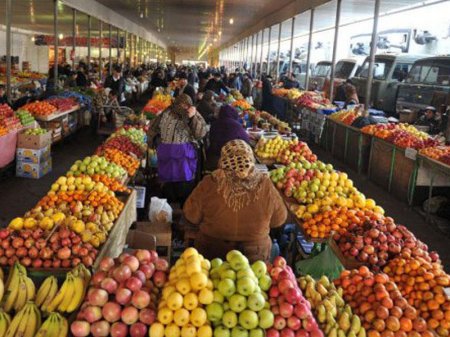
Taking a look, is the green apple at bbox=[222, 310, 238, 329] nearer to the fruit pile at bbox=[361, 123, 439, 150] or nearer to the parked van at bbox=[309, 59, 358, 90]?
the fruit pile at bbox=[361, 123, 439, 150]

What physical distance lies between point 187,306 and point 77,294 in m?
0.76

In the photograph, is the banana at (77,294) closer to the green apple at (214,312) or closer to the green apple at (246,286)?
the green apple at (214,312)

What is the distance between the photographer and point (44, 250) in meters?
3.77

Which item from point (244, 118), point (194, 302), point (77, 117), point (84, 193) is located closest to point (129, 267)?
point (194, 302)


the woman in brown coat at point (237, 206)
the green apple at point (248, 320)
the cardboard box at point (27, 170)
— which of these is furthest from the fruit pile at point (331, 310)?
the cardboard box at point (27, 170)

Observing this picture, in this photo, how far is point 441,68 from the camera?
17.5 meters

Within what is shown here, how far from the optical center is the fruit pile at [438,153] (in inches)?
309

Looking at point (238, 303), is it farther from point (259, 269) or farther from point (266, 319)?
point (259, 269)

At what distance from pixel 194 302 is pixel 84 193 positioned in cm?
288

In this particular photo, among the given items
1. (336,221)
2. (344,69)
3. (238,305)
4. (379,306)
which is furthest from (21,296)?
(344,69)

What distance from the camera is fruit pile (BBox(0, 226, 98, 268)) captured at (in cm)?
375

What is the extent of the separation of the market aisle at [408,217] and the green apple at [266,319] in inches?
170

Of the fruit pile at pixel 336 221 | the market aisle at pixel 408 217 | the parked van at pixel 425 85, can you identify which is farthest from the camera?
the parked van at pixel 425 85

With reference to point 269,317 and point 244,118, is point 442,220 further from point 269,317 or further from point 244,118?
point 269,317
